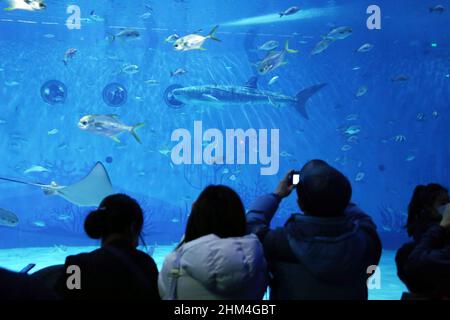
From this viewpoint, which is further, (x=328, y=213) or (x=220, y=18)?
(x=220, y=18)

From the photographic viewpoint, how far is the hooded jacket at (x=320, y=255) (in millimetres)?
2094

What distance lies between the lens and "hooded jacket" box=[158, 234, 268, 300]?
78.3 inches

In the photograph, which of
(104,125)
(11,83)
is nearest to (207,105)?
(11,83)

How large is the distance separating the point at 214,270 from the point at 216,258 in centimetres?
5

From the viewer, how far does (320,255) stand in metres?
2.09

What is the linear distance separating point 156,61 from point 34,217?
23.3 feet

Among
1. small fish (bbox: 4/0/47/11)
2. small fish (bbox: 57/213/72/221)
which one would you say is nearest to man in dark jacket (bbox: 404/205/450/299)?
small fish (bbox: 4/0/47/11)

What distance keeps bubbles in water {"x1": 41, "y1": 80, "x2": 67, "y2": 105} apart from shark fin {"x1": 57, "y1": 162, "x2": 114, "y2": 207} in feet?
28.8

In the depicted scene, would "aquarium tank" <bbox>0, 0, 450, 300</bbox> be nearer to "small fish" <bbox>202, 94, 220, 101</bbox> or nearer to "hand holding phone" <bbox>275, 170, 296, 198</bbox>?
"small fish" <bbox>202, 94, 220, 101</bbox>

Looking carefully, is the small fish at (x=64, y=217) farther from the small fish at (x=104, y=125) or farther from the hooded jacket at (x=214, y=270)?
the hooded jacket at (x=214, y=270)

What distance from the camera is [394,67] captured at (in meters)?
16.7

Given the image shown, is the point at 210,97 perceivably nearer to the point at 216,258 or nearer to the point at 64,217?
the point at 64,217
